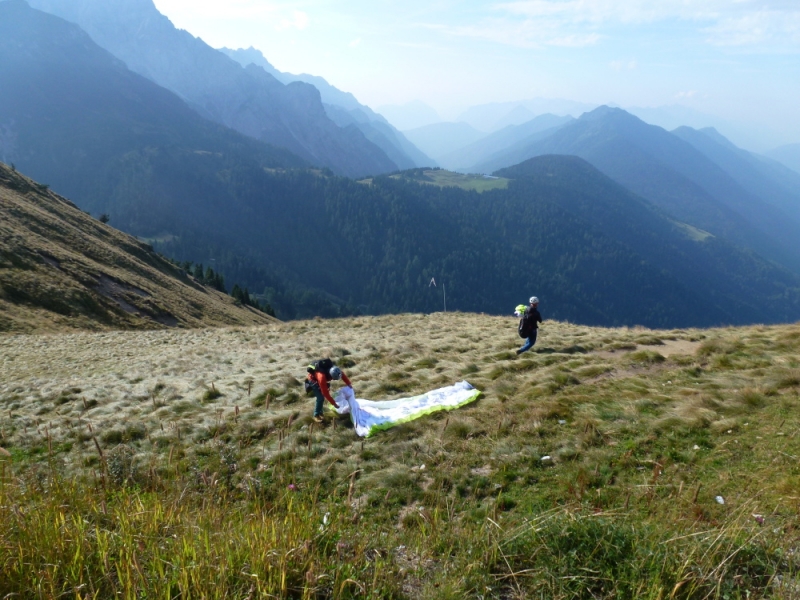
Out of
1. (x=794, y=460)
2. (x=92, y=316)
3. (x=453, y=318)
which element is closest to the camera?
(x=794, y=460)

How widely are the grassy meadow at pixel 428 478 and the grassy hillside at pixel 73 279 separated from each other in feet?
63.9

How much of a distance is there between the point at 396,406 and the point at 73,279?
42440 mm

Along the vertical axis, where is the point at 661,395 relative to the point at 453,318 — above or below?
above

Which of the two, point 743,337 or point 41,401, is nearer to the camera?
point 41,401

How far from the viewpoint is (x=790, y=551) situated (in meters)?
4.03

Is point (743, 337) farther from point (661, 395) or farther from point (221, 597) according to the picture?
point (221, 597)

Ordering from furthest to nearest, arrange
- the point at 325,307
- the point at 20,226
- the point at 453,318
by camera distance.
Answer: the point at 325,307 → the point at 20,226 → the point at 453,318

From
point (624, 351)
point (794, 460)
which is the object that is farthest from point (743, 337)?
point (794, 460)

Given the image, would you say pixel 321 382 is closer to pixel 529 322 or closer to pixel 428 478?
pixel 428 478

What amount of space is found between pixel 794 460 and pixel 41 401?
18934 mm

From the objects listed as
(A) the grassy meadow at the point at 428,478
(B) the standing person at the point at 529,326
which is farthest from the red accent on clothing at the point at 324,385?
(B) the standing person at the point at 529,326

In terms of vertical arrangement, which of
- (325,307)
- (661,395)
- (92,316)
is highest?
(661,395)

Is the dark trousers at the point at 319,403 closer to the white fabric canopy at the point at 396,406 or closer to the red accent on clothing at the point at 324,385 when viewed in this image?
the red accent on clothing at the point at 324,385

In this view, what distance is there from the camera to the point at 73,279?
4062 cm
